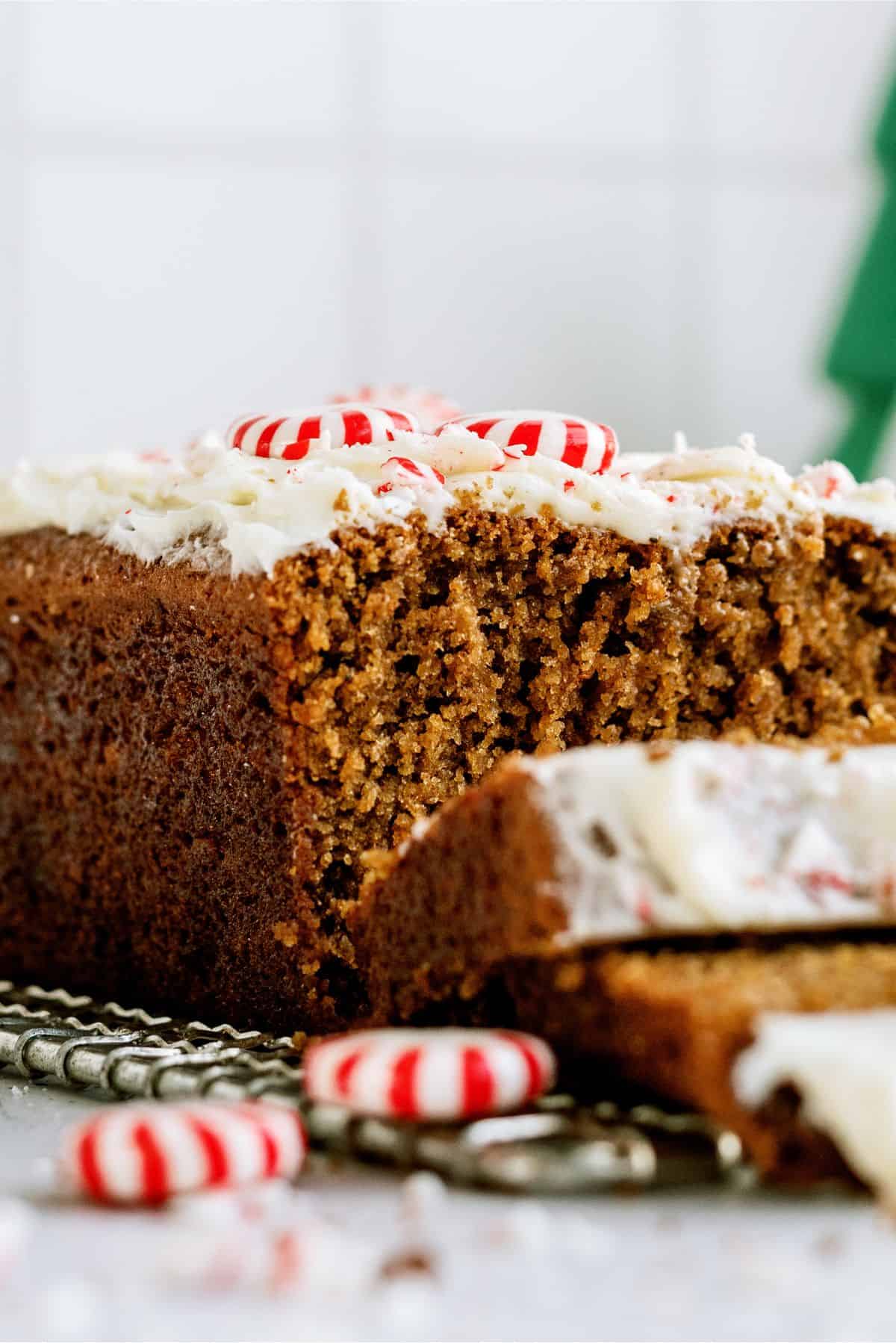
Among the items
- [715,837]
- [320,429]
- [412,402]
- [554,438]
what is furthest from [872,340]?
[715,837]

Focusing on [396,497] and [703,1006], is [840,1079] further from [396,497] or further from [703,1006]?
[396,497]

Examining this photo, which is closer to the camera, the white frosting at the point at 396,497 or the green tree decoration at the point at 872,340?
the white frosting at the point at 396,497

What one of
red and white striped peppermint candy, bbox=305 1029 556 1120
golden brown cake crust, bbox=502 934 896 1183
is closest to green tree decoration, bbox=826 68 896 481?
golden brown cake crust, bbox=502 934 896 1183

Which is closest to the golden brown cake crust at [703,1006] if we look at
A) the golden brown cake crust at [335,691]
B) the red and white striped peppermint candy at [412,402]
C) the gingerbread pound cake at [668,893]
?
the gingerbread pound cake at [668,893]

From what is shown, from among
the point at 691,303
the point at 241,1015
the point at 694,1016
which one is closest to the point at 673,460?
the point at 241,1015

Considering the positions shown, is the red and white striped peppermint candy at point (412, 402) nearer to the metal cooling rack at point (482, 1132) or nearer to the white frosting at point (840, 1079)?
the metal cooling rack at point (482, 1132)

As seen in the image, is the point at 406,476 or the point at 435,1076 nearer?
the point at 435,1076
